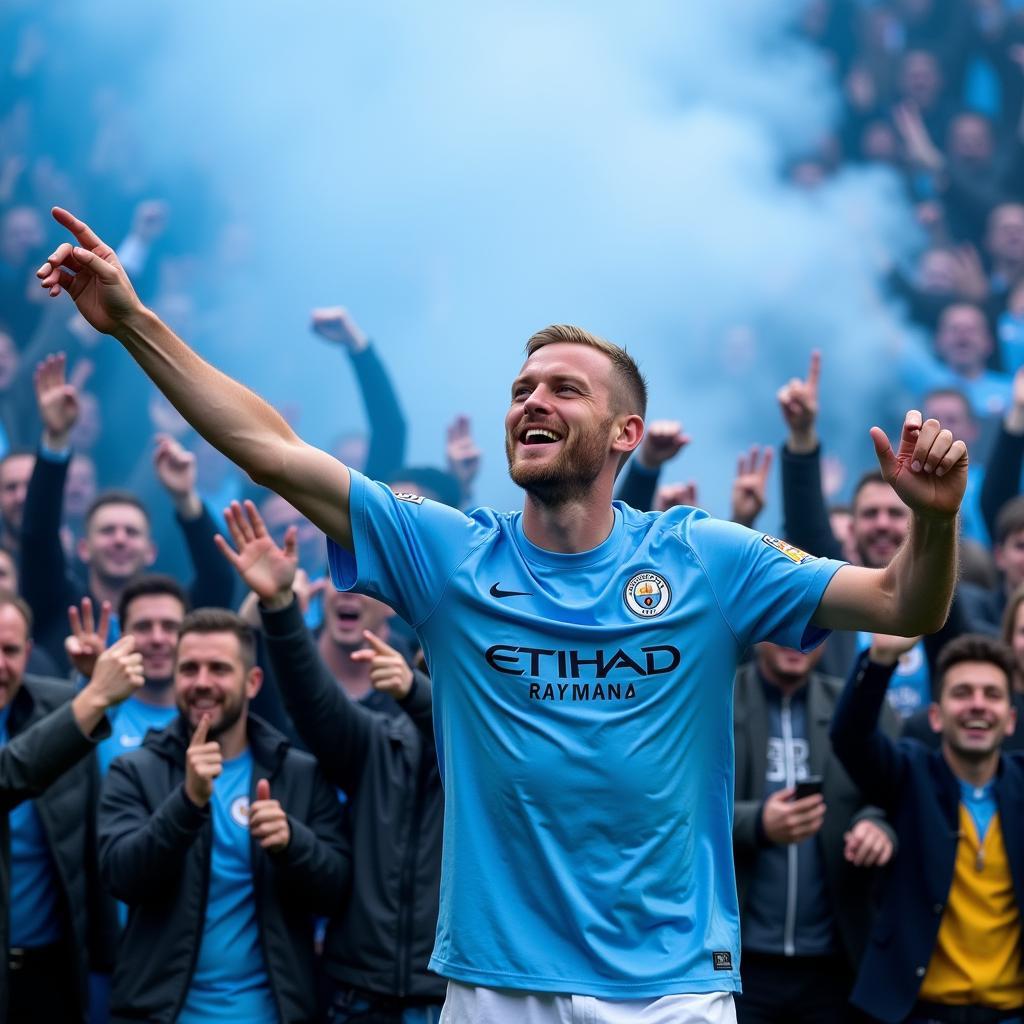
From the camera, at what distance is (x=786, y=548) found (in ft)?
10.5

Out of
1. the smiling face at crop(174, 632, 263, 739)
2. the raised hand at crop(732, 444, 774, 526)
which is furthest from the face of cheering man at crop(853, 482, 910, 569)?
the smiling face at crop(174, 632, 263, 739)

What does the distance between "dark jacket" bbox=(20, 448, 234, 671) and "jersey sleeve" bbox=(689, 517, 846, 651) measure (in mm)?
3707

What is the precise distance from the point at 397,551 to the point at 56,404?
11.4ft

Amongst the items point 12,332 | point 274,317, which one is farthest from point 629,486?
point 12,332

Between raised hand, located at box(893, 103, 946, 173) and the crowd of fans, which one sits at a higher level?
raised hand, located at box(893, 103, 946, 173)

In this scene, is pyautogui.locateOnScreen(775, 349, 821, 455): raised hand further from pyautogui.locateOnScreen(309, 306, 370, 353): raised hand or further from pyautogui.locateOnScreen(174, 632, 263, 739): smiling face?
pyautogui.locateOnScreen(309, 306, 370, 353): raised hand

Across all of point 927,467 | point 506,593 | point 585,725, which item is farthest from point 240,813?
point 927,467

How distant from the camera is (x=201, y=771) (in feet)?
15.0

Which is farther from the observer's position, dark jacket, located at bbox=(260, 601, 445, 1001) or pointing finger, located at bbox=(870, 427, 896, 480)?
dark jacket, located at bbox=(260, 601, 445, 1001)

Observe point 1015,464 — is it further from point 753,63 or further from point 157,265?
point 157,265

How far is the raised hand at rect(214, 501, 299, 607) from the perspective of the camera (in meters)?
4.90

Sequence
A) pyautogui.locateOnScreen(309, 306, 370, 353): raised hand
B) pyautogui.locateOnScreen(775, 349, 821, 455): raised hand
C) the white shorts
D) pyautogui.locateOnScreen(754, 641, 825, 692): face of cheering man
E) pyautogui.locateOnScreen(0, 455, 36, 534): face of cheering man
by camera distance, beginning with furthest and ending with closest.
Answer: pyautogui.locateOnScreen(309, 306, 370, 353): raised hand < pyautogui.locateOnScreen(0, 455, 36, 534): face of cheering man < pyautogui.locateOnScreen(775, 349, 821, 455): raised hand < pyautogui.locateOnScreen(754, 641, 825, 692): face of cheering man < the white shorts

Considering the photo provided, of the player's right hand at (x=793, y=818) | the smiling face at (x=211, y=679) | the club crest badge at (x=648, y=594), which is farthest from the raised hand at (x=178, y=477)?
the club crest badge at (x=648, y=594)

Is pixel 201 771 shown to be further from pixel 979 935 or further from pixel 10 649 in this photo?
pixel 979 935
